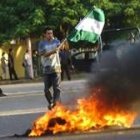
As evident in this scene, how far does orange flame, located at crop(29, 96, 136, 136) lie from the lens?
10.1 m

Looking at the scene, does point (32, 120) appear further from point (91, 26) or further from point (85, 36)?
point (91, 26)

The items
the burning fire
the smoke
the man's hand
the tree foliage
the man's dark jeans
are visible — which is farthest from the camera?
the tree foliage

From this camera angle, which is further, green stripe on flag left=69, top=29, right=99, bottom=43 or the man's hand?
the man's hand

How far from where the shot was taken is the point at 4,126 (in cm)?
1236

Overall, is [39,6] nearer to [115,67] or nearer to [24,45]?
[24,45]

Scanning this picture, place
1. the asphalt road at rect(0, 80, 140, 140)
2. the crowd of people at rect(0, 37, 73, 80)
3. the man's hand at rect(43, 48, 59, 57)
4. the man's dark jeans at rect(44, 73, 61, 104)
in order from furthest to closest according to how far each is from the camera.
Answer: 1. the crowd of people at rect(0, 37, 73, 80)
2. the man's dark jeans at rect(44, 73, 61, 104)
3. the man's hand at rect(43, 48, 59, 57)
4. the asphalt road at rect(0, 80, 140, 140)

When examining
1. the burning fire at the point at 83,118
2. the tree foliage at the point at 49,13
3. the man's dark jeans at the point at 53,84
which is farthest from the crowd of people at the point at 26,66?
the burning fire at the point at 83,118

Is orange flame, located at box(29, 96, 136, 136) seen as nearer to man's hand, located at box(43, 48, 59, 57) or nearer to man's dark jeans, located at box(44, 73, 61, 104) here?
man's hand, located at box(43, 48, 59, 57)

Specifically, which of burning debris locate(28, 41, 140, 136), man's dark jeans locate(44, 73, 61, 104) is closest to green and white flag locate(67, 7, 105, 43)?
burning debris locate(28, 41, 140, 136)

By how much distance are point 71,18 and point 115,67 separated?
28.5 meters

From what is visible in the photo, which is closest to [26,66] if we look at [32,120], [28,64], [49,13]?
[28,64]

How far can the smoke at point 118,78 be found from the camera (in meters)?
10.5

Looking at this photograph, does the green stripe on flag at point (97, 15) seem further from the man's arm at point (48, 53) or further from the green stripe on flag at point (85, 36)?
the man's arm at point (48, 53)

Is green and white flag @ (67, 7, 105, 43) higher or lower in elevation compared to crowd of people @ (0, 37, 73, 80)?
higher
